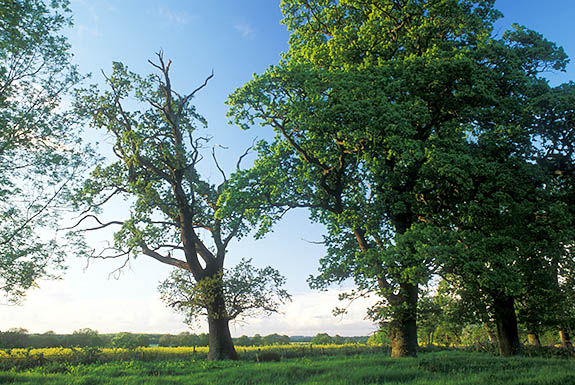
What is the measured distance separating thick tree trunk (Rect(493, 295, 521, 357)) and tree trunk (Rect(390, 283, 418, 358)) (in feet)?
20.8

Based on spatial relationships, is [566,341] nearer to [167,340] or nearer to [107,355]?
[107,355]

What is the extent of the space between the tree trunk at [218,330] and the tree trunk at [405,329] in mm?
12626

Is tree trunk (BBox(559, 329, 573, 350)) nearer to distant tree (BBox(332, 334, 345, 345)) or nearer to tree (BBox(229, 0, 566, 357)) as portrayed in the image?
tree (BBox(229, 0, 566, 357))

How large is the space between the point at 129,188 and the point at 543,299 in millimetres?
29877

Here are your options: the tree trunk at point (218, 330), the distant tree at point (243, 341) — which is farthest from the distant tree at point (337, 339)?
the tree trunk at point (218, 330)

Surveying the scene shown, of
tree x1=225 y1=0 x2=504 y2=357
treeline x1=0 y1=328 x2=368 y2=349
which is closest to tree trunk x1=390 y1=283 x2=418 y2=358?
tree x1=225 y1=0 x2=504 y2=357

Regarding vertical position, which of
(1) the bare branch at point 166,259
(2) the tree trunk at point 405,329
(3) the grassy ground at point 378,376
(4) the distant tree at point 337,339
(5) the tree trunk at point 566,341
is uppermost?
(1) the bare branch at point 166,259

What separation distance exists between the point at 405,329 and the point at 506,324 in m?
7.59

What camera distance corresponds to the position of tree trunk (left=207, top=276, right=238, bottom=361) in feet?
89.5

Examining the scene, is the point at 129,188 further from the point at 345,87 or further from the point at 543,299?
the point at 543,299

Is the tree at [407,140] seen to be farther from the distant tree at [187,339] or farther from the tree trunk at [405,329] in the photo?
the distant tree at [187,339]

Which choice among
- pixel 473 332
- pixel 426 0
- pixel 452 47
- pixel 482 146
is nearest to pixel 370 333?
pixel 482 146

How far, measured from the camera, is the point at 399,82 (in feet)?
59.3

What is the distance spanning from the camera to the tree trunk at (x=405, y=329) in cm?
1972
